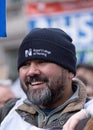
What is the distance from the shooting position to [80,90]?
414 cm

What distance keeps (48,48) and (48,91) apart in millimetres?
286

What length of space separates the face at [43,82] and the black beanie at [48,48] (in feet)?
0.14

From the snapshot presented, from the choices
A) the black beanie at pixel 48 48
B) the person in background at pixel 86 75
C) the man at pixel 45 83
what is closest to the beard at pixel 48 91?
the man at pixel 45 83

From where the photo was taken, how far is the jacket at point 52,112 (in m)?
3.93

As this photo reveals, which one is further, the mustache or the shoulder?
the shoulder

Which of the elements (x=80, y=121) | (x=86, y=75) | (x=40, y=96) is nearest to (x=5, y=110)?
(x=40, y=96)

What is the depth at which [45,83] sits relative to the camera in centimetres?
404

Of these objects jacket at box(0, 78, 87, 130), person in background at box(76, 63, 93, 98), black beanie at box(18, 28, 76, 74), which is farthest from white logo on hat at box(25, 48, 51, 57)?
person in background at box(76, 63, 93, 98)

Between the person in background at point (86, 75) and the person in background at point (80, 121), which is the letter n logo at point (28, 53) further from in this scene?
the person in background at point (86, 75)

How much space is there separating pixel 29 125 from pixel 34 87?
240 mm

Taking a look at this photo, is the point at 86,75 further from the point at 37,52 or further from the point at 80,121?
the point at 80,121

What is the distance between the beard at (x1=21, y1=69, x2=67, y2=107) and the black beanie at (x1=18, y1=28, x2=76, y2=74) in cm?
11

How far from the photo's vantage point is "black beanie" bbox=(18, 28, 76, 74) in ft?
13.4

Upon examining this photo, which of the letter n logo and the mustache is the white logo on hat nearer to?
the letter n logo
